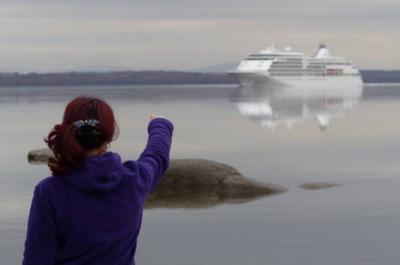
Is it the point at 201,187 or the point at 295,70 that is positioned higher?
the point at 201,187

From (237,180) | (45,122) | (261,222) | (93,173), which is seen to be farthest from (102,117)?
(45,122)

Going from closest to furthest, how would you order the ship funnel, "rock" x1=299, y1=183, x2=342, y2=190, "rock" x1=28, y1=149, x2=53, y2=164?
"rock" x1=299, y1=183, x2=342, y2=190
"rock" x1=28, y1=149, x2=53, y2=164
the ship funnel

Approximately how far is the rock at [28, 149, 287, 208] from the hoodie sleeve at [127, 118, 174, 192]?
9.00 metres

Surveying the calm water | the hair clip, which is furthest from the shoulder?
the calm water

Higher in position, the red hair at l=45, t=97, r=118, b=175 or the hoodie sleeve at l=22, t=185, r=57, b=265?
the red hair at l=45, t=97, r=118, b=175

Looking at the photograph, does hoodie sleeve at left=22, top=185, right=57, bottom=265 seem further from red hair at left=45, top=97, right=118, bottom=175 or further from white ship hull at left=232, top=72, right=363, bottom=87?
white ship hull at left=232, top=72, right=363, bottom=87

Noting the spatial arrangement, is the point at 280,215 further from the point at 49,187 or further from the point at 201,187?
the point at 49,187

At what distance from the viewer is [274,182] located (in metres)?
15.0

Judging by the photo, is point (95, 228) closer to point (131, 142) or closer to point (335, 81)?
point (131, 142)

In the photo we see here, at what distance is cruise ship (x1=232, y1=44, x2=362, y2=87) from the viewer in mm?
106125

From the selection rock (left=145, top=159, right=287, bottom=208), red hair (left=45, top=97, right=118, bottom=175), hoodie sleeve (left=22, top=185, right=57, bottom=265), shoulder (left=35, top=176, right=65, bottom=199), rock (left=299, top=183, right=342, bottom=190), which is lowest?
rock (left=299, top=183, right=342, bottom=190)

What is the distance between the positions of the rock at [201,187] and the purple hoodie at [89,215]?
9.23 m

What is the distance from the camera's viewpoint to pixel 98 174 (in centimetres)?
272

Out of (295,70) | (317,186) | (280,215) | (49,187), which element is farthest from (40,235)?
(295,70)
